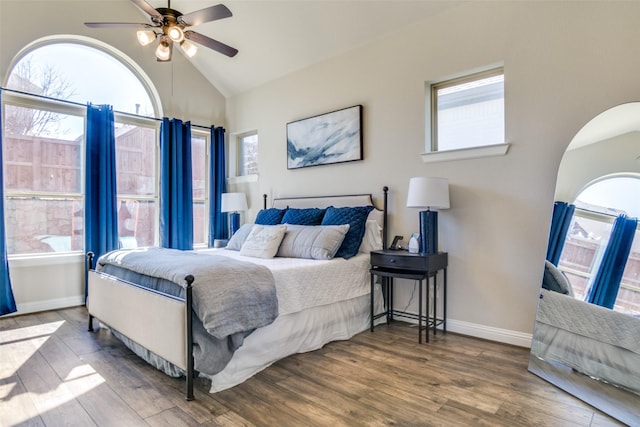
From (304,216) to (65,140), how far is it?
3.06m

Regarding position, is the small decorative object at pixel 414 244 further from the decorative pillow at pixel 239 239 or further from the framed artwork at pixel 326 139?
the decorative pillow at pixel 239 239

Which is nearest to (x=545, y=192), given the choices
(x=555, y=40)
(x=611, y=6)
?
(x=555, y=40)

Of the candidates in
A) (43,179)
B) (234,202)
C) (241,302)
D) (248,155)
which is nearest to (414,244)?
(241,302)

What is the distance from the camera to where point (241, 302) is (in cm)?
223

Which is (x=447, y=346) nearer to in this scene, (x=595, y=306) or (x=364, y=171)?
(x=595, y=306)

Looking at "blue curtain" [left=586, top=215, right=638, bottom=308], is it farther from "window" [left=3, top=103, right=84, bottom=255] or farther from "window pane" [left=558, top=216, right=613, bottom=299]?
"window" [left=3, top=103, right=84, bottom=255]

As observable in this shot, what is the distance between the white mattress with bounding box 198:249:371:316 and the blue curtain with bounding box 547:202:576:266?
1.51 m

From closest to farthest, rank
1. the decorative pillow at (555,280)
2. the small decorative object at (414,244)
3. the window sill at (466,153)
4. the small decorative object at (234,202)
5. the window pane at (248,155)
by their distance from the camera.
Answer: the decorative pillow at (555,280) < the window sill at (466,153) < the small decorative object at (414,244) < the small decorative object at (234,202) < the window pane at (248,155)

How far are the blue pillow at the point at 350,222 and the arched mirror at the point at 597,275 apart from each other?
5.08 ft

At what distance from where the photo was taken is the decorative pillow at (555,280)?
2.46 metres

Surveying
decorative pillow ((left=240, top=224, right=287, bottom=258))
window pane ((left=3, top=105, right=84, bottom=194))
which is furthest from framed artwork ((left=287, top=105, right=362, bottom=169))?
window pane ((left=3, top=105, right=84, bottom=194))

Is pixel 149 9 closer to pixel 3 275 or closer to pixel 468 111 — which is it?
pixel 468 111

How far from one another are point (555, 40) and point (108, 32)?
486 centimetres

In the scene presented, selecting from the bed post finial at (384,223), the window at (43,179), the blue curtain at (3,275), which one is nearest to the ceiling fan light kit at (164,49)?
the window at (43,179)
